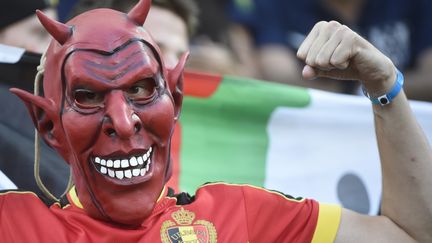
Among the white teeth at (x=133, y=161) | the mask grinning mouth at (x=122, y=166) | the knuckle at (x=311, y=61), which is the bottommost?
the mask grinning mouth at (x=122, y=166)

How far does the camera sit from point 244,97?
3.85 m

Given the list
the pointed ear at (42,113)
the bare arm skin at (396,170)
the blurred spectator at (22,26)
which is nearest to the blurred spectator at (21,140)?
the blurred spectator at (22,26)

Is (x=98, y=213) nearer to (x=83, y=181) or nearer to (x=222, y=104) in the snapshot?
(x=83, y=181)

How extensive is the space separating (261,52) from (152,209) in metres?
2.44

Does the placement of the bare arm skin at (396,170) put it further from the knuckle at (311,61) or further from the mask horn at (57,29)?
the mask horn at (57,29)

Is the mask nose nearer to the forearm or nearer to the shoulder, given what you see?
the shoulder

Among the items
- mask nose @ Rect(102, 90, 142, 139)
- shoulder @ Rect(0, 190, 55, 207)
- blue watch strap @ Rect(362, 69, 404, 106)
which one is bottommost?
shoulder @ Rect(0, 190, 55, 207)

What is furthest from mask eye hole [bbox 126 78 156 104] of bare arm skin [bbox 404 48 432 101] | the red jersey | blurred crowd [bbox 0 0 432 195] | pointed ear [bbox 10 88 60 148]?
bare arm skin [bbox 404 48 432 101]

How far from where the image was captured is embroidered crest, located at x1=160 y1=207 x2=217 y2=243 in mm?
2660

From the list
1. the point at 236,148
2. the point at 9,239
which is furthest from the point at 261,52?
the point at 9,239

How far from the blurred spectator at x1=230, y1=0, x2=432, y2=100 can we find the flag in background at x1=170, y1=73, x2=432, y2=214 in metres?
0.95

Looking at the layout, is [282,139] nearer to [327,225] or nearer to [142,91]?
[327,225]

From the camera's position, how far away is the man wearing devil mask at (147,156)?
8.23 ft

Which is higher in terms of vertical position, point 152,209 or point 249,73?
point 152,209
